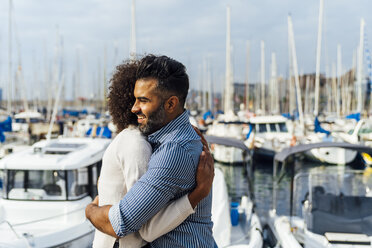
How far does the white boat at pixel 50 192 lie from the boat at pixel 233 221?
7.95ft

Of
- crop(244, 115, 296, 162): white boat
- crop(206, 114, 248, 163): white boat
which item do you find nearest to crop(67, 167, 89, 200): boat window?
crop(206, 114, 248, 163): white boat

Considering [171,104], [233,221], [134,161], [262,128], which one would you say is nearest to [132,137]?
[134,161]

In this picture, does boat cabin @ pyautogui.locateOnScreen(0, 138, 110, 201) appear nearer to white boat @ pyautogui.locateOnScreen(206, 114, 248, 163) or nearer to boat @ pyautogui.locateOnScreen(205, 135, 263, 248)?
boat @ pyautogui.locateOnScreen(205, 135, 263, 248)

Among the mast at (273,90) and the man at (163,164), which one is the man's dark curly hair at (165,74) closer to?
the man at (163,164)

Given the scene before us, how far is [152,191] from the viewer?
171 cm

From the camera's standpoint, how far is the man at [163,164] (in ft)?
5.67

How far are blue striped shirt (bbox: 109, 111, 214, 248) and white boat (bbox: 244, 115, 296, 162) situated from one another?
20749 mm

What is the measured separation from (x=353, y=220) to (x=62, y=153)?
5.95 meters

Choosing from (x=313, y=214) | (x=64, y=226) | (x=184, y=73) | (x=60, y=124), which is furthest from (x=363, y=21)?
(x=184, y=73)

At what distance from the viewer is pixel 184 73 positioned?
204 cm

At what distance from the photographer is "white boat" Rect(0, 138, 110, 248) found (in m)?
7.09

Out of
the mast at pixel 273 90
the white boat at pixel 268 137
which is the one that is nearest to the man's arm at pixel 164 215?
the white boat at pixel 268 137

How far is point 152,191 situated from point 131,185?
154mm

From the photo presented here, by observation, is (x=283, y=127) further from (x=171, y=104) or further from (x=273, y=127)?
(x=171, y=104)
